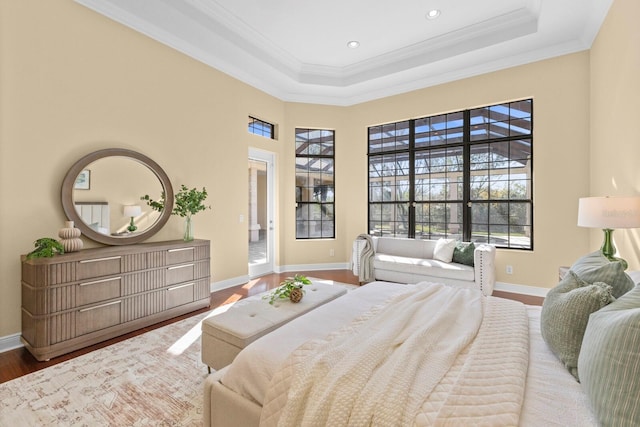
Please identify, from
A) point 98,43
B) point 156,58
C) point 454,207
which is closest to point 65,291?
point 98,43

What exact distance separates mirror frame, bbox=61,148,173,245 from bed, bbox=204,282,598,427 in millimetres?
2512

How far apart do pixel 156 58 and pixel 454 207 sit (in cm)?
492

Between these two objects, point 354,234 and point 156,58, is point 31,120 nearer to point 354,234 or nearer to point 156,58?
point 156,58

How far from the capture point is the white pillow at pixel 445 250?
14.6 feet

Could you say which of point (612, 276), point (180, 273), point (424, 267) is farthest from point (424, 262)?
point (180, 273)

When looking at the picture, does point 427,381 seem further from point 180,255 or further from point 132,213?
point 132,213

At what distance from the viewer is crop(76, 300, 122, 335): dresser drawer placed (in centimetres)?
265

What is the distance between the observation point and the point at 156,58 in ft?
12.4

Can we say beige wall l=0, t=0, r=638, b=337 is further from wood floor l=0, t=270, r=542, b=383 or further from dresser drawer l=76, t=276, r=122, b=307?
dresser drawer l=76, t=276, r=122, b=307

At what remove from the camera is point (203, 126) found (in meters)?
4.34

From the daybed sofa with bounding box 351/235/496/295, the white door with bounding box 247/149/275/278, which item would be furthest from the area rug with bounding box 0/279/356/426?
the daybed sofa with bounding box 351/235/496/295

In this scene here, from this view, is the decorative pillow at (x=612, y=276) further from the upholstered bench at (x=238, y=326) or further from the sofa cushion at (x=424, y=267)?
the sofa cushion at (x=424, y=267)

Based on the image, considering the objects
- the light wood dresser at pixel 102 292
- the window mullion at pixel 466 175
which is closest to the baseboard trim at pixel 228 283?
the light wood dresser at pixel 102 292

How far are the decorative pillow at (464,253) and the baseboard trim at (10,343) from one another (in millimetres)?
5121
